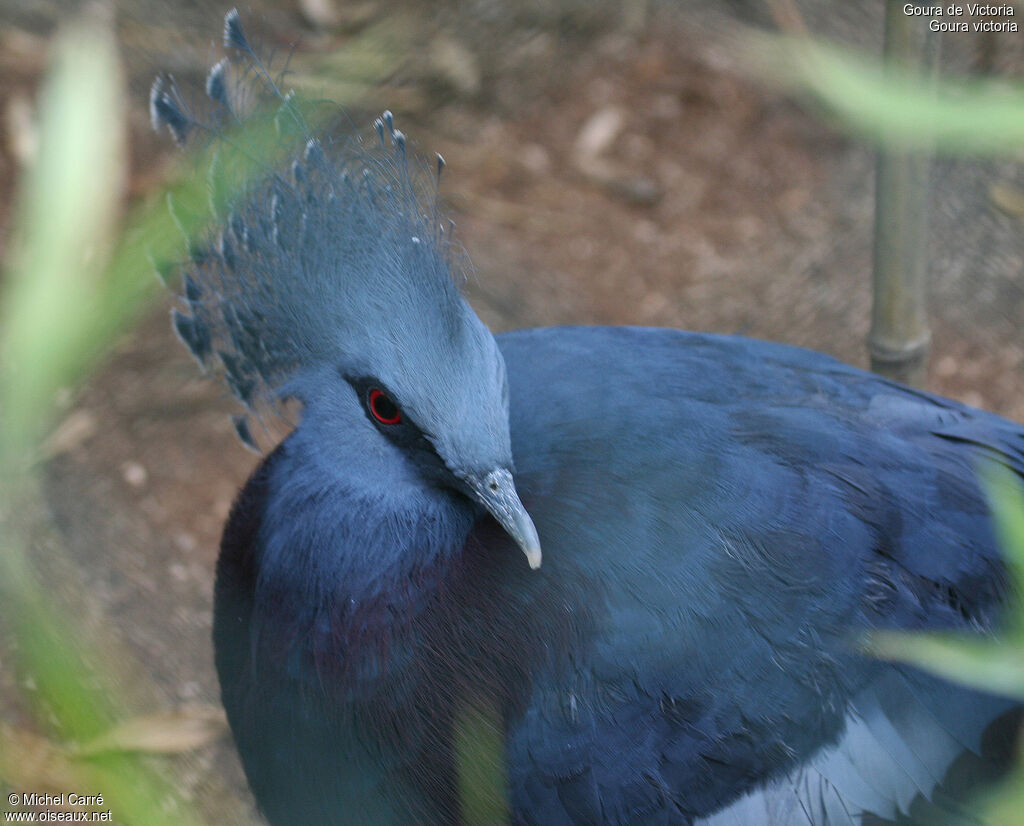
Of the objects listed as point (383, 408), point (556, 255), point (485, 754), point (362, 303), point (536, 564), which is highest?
point (362, 303)

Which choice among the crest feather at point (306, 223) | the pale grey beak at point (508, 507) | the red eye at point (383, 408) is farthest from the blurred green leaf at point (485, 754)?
the crest feather at point (306, 223)

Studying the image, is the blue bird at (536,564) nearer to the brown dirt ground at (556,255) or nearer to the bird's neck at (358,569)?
Result: the bird's neck at (358,569)

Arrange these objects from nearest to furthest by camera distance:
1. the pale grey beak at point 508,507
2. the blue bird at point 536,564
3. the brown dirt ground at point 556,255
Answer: the pale grey beak at point 508,507 < the blue bird at point 536,564 < the brown dirt ground at point 556,255

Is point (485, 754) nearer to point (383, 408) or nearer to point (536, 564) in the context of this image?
point (536, 564)

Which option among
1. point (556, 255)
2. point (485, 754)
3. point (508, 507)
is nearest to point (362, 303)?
point (508, 507)

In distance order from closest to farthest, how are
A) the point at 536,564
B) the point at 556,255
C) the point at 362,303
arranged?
the point at 536,564 < the point at 362,303 < the point at 556,255

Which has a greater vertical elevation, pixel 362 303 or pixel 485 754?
pixel 362 303

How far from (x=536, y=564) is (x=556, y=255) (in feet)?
7.04

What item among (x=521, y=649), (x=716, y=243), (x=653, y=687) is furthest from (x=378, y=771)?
(x=716, y=243)

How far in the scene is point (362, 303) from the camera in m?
1.74

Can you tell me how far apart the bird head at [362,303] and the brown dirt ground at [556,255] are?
774 mm

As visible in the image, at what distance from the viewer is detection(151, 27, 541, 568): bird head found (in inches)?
65.3

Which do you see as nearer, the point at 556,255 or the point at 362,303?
the point at 362,303

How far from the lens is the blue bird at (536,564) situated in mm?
1717
